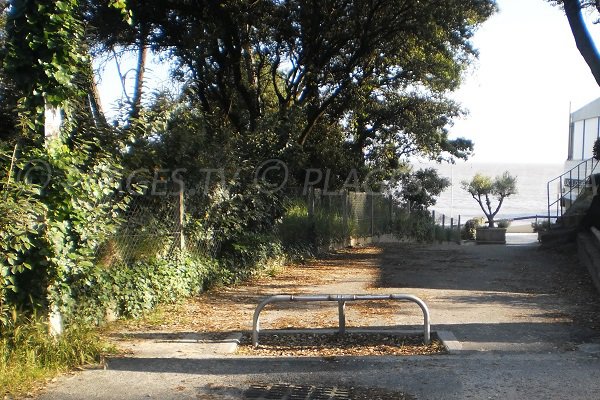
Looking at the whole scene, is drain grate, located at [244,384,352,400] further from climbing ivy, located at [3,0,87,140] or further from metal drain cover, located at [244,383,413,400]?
climbing ivy, located at [3,0,87,140]

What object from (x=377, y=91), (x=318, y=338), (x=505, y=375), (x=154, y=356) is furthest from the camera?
(x=377, y=91)

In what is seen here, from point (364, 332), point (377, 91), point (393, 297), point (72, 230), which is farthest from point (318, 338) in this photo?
point (377, 91)

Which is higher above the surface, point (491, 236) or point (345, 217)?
point (345, 217)

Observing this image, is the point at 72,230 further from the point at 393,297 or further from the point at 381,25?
the point at 381,25

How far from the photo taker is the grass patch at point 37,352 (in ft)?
20.3

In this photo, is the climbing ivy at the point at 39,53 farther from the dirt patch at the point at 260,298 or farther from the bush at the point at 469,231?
the bush at the point at 469,231

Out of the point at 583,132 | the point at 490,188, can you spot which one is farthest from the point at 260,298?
the point at 490,188

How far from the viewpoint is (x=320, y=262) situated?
17.6 meters

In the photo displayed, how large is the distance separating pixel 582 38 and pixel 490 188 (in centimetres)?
4740

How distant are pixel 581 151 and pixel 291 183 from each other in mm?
22020

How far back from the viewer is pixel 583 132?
34.3m

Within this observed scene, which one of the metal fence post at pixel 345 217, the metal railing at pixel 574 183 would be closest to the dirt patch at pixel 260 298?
the metal fence post at pixel 345 217

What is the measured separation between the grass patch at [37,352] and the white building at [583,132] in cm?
2755

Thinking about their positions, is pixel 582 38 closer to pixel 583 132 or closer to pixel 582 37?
pixel 582 37
